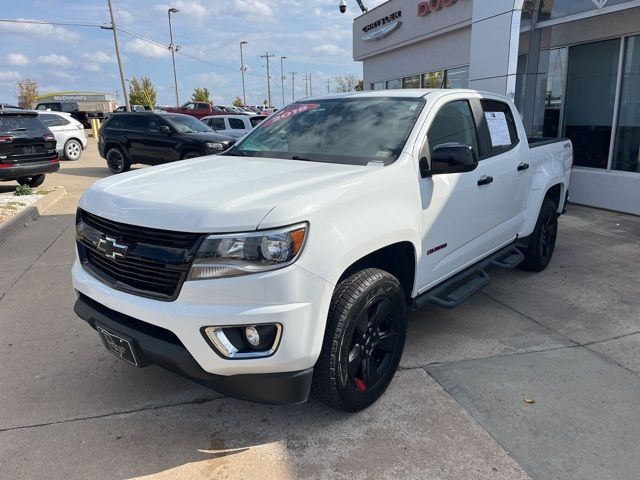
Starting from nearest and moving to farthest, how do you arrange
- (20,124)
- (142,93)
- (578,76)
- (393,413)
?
(393,413)
(578,76)
(20,124)
(142,93)

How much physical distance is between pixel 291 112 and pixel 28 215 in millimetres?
6083

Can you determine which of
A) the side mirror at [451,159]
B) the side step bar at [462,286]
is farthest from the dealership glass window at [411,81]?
the side mirror at [451,159]

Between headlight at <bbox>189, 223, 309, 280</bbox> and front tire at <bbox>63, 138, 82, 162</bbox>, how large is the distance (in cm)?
1757

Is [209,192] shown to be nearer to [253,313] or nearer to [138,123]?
[253,313]

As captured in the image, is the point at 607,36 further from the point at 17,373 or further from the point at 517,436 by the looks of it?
the point at 17,373

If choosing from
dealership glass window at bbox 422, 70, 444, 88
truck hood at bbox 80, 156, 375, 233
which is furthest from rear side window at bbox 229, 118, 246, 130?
truck hood at bbox 80, 156, 375, 233

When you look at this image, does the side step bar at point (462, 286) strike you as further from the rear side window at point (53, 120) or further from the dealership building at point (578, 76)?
the rear side window at point (53, 120)

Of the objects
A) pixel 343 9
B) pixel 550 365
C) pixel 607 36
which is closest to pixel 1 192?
pixel 550 365

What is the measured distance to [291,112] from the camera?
4102 mm

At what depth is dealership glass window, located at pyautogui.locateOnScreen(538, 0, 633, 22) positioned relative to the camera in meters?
7.69

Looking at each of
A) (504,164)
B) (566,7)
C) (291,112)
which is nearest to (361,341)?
(291,112)

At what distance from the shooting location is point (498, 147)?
13.9 feet

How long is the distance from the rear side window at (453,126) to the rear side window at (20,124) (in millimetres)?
9355

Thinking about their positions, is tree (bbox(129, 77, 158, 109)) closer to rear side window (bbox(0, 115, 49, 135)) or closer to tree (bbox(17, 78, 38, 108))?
tree (bbox(17, 78, 38, 108))
